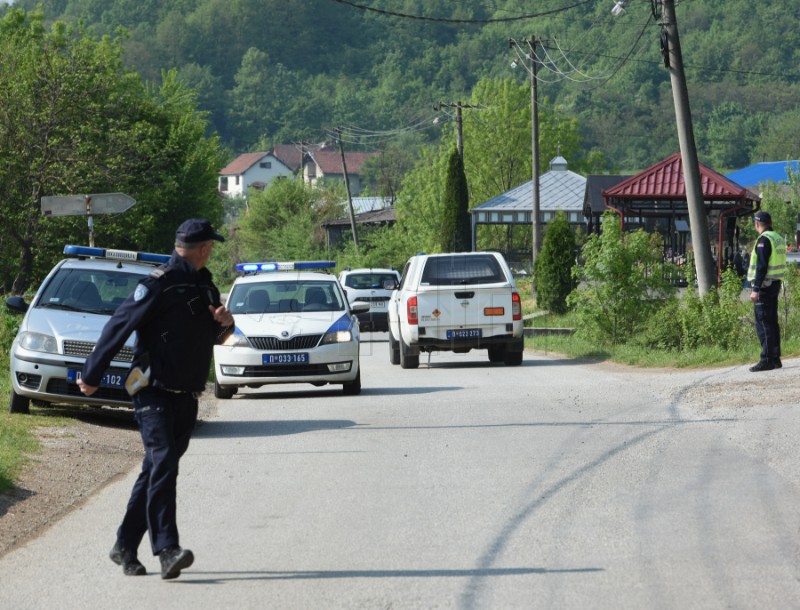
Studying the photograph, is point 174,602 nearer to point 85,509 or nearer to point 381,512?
point 381,512

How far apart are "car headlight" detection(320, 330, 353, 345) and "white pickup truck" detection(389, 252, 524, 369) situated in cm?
518

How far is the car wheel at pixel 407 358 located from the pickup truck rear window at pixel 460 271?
1.19 metres

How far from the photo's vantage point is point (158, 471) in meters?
6.79

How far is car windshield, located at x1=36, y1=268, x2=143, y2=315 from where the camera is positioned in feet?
47.3

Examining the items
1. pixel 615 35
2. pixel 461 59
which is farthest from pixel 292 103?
pixel 615 35

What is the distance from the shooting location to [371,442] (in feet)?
39.4

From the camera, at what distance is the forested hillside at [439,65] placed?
134m

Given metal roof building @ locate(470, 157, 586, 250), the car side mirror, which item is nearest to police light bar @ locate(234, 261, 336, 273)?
the car side mirror

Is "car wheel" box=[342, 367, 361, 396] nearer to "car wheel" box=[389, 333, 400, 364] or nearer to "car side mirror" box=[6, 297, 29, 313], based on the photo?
"car side mirror" box=[6, 297, 29, 313]

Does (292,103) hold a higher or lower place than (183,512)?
higher

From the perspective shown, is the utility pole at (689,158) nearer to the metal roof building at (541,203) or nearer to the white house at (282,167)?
the metal roof building at (541,203)

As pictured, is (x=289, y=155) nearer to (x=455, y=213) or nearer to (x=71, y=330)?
(x=455, y=213)

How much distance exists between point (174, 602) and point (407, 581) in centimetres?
112

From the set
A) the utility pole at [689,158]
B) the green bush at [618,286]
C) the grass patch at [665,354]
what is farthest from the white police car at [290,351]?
the utility pole at [689,158]
